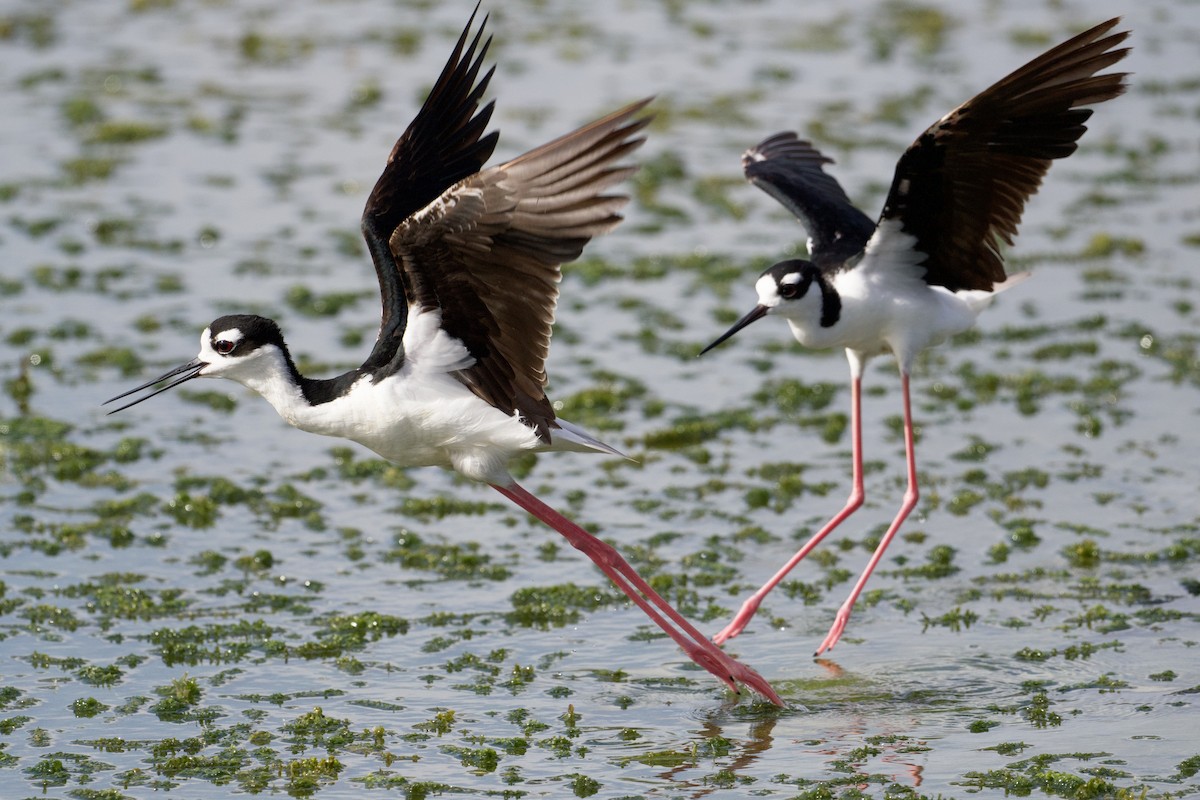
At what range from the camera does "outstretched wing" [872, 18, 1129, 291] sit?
6027mm

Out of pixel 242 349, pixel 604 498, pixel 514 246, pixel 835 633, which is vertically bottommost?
pixel 835 633

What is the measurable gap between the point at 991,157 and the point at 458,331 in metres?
2.08

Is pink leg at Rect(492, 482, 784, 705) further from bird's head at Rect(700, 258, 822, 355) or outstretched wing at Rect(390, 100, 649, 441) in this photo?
bird's head at Rect(700, 258, 822, 355)

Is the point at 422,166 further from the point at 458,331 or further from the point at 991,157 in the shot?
the point at 991,157

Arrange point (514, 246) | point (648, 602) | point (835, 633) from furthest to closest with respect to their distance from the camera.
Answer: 1. point (648, 602)
2. point (835, 633)
3. point (514, 246)

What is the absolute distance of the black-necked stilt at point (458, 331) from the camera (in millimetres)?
5176

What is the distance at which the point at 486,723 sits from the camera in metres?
5.75

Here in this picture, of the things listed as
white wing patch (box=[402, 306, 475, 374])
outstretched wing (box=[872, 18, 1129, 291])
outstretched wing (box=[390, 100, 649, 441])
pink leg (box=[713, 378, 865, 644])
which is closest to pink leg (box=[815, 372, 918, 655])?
pink leg (box=[713, 378, 865, 644])

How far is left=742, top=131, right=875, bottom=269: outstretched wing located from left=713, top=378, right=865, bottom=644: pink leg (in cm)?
53

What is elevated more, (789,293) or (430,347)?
(789,293)

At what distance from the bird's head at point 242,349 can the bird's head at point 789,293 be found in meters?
1.68

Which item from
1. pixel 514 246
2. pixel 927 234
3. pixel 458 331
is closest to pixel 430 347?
pixel 458 331

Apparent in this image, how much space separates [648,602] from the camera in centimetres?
651

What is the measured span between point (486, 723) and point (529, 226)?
163 cm
